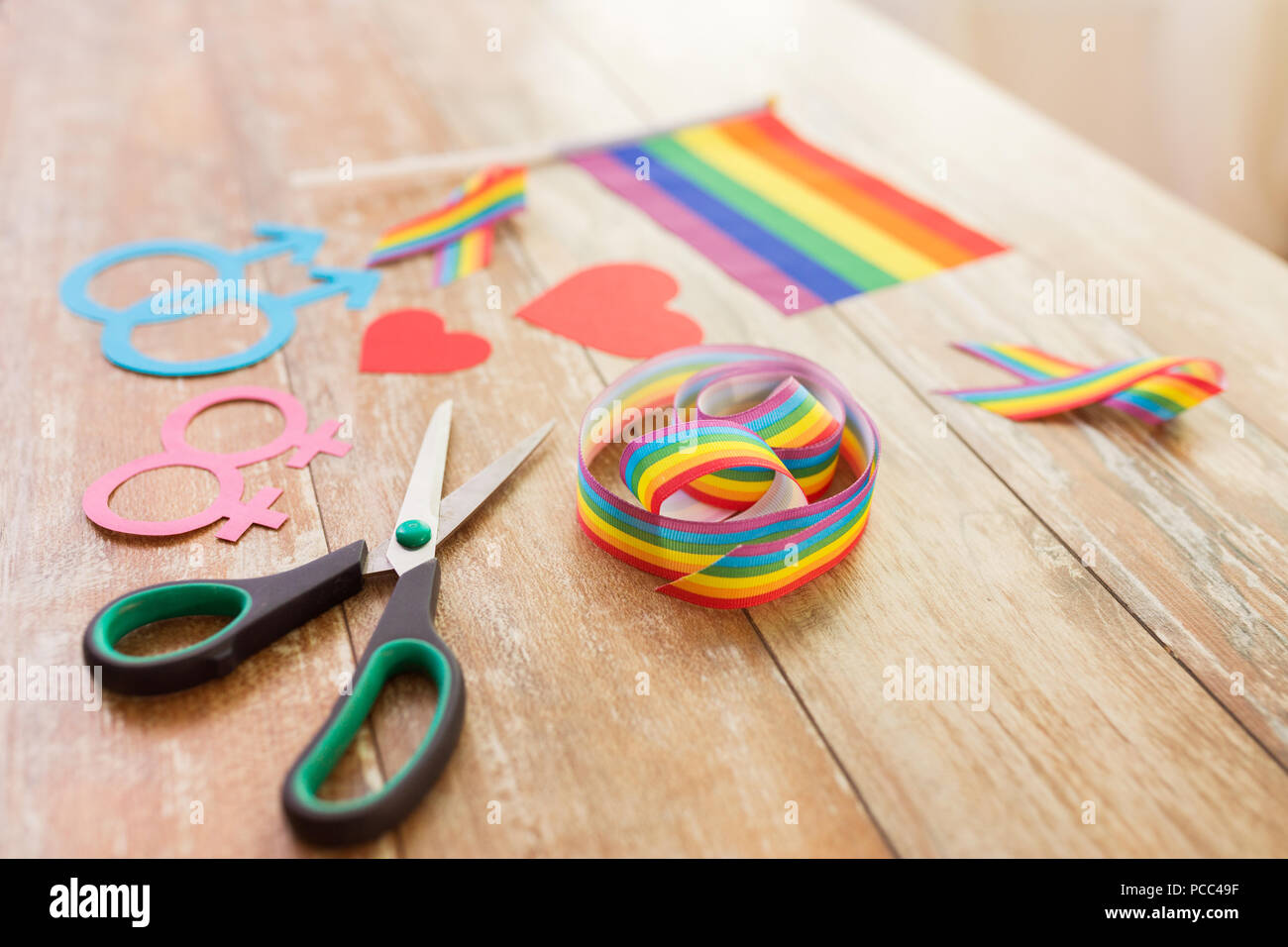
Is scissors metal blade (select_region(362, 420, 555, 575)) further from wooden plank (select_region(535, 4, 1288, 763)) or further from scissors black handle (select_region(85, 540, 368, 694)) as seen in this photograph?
wooden plank (select_region(535, 4, 1288, 763))

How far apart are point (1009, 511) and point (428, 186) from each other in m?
0.66

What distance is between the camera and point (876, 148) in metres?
1.17

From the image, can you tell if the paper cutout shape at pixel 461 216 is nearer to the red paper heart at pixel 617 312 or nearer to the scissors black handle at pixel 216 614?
the red paper heart at pixel 617 312

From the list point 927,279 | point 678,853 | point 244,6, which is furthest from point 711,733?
point 244,6

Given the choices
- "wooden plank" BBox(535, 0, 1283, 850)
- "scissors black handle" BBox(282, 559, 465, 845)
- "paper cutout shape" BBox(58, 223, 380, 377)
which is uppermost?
"paper cutout shape" BBox(58, 223, 380, 377)

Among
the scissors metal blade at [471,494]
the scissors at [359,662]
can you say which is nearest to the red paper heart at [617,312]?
the scissors metal blade at [471,494]

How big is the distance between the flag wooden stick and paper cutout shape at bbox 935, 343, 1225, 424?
521 millimetres

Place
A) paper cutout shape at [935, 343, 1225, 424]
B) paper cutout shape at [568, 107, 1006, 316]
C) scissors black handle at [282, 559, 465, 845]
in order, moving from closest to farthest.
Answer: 1. scissors black handle at [282, 559, 465, 845]
2. paper cutout shape at [935, 343, 1225, 424]
3. paper cutout shape at [568, 107, 1006, 316]

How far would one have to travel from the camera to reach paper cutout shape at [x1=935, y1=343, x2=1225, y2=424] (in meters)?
0.80

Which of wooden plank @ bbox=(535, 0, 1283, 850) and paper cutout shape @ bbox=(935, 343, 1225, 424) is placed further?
paper cutout shape @ bbox=(935, 343, 1225, 424)

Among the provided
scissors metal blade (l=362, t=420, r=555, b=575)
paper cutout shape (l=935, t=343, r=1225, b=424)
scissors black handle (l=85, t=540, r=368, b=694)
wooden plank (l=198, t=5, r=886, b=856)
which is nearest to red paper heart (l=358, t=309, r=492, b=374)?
wooden plank (l=198, t=5, r=886, b=856)

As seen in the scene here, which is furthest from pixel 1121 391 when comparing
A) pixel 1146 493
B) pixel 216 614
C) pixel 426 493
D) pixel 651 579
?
pixel 216 614

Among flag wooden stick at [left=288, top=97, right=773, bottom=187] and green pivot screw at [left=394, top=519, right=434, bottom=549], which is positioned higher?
flag wooden stick at [left=288, top=97, right=773, bottom=187]

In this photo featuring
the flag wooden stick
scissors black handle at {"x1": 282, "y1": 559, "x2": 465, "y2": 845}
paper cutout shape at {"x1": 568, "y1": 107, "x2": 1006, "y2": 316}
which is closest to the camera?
scissors black handle at {"x1": 282, "y1": 559, "x2": 465, "y2": 845}
